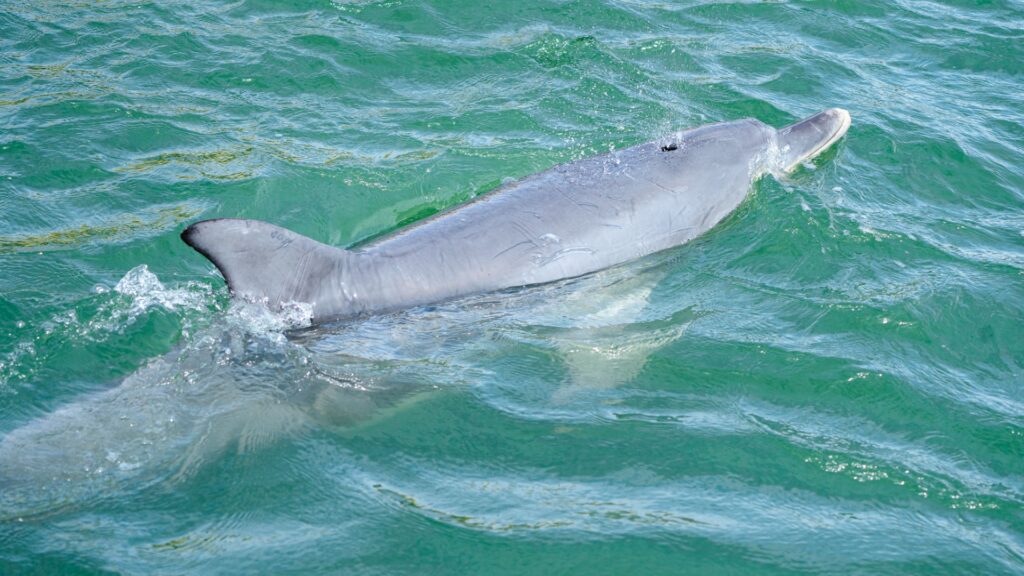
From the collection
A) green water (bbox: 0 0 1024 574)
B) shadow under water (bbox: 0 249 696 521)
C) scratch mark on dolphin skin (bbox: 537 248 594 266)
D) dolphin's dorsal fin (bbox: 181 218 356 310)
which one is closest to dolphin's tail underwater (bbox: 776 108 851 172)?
green water (bbox: 0 0 1024 574)

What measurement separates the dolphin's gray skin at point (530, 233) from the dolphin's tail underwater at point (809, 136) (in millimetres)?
17

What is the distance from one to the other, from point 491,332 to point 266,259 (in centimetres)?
169

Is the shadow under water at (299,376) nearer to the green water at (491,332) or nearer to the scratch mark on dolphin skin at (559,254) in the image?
the green water at (491,332)

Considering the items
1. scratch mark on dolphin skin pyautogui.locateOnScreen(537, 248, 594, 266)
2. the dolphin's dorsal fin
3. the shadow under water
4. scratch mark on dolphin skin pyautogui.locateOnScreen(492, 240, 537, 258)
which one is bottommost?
the shadow under water

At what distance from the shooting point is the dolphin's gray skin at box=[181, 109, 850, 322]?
7387mm

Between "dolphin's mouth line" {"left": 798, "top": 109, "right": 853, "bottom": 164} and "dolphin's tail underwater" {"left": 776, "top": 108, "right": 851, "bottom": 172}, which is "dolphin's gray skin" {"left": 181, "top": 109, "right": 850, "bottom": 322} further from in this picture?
"dolphin's mouth line" {"left": 798, "top": 109, "right": 853, "bottom": 164}

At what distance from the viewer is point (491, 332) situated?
7.79 metres

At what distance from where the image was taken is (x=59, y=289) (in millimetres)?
8539

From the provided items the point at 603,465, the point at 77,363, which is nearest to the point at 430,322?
the point at 603,465

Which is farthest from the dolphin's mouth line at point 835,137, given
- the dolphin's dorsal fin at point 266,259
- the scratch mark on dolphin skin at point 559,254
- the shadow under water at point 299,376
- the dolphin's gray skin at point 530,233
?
the dolphin's dorsal fin at point 266,259

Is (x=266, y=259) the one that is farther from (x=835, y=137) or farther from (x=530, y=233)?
(x=835, y=137)

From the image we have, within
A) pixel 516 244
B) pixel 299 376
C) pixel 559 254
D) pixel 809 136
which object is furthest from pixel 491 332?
pixel 809 136

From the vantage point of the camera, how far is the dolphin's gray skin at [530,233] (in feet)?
24.2

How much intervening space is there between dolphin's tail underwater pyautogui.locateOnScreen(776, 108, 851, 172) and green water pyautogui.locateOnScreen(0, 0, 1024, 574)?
0.70 ft
